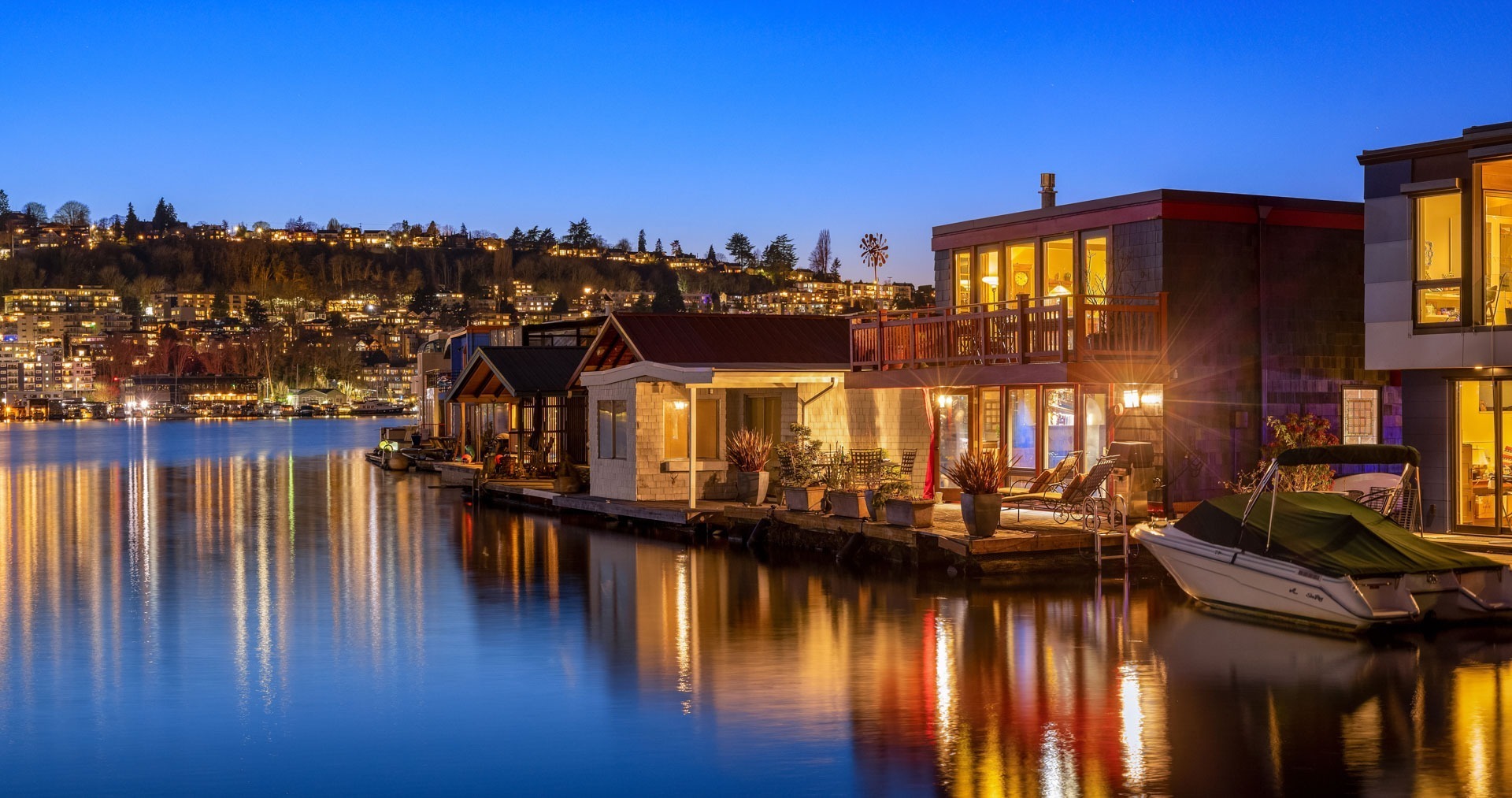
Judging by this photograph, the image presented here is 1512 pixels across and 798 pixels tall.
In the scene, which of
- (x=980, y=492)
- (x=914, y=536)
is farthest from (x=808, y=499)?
(x=980, y=492)

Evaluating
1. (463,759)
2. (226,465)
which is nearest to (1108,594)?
(463,759)

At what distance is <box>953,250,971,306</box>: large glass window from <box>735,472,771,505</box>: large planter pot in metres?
4.97

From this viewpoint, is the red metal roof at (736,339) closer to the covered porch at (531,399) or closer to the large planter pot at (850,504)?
the large planter pot at (850,504)

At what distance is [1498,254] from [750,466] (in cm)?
1345

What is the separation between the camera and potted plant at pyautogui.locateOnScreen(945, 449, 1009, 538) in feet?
68.7

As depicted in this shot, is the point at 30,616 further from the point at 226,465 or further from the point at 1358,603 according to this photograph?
the point at 226,465

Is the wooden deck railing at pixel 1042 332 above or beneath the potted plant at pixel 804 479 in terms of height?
above

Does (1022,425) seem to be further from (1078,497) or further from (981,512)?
(981,512)

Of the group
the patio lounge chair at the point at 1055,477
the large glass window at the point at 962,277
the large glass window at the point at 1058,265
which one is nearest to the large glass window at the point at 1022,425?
the patio lounge chair at the point at 1055,477

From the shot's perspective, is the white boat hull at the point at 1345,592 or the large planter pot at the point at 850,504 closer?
the white boat hull at the point at 1345,592

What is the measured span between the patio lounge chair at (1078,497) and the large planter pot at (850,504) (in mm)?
2321

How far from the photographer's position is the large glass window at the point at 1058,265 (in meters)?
27.0

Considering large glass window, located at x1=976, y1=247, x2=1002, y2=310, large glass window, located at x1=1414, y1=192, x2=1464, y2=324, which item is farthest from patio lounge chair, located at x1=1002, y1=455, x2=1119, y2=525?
large glass window, located at x1=976, y1=247, x2=1002, y2=310

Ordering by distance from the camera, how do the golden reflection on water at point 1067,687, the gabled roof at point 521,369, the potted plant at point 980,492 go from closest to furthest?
the golden reflection on water at point 1067,687 < the potted plant at point 980,492 < the gabled roof at point 521,369
